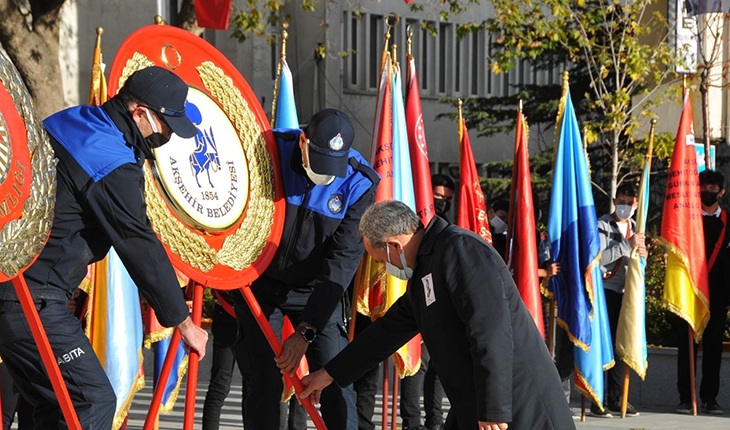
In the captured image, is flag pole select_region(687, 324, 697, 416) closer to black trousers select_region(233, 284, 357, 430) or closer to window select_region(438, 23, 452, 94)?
black trousers select_region(233, 284, 357, 430)

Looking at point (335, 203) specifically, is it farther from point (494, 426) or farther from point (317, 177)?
point (494, 426)

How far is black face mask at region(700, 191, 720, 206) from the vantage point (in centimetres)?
1138

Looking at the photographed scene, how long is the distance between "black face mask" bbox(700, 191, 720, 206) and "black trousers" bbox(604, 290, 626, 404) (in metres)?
1.27

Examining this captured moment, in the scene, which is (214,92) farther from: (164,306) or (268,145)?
(164,306)

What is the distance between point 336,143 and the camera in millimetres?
6570

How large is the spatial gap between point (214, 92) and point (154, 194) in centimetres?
92

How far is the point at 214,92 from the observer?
653 cm

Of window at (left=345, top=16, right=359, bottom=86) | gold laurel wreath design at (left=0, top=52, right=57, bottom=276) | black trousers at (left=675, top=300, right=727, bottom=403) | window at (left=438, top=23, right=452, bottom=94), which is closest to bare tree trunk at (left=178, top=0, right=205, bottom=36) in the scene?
black trousers at (left=675, top=300, right=727, bottom=403)

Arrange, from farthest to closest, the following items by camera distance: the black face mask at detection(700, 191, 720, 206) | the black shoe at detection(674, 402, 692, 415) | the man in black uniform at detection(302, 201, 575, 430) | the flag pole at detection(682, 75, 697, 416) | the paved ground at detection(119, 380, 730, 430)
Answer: the black face mask at detection(700, 191, 720, 206), the black shoe at detection(674, 402, 692, 415), the flag pole at detection(682, 75, 697, 416), the paved ground at detection(119, 380, 730, 430), the man in black uniform at detection(302, 201, 575, 430)

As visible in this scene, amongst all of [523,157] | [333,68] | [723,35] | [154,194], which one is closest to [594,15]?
[723,35]

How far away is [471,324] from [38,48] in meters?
9.19

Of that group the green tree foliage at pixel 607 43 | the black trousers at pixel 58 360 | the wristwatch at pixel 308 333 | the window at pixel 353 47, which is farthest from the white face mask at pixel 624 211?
the window at pixel 353 47

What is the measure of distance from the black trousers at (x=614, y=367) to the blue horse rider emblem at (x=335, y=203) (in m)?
4.94

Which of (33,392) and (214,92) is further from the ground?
(214,92)
